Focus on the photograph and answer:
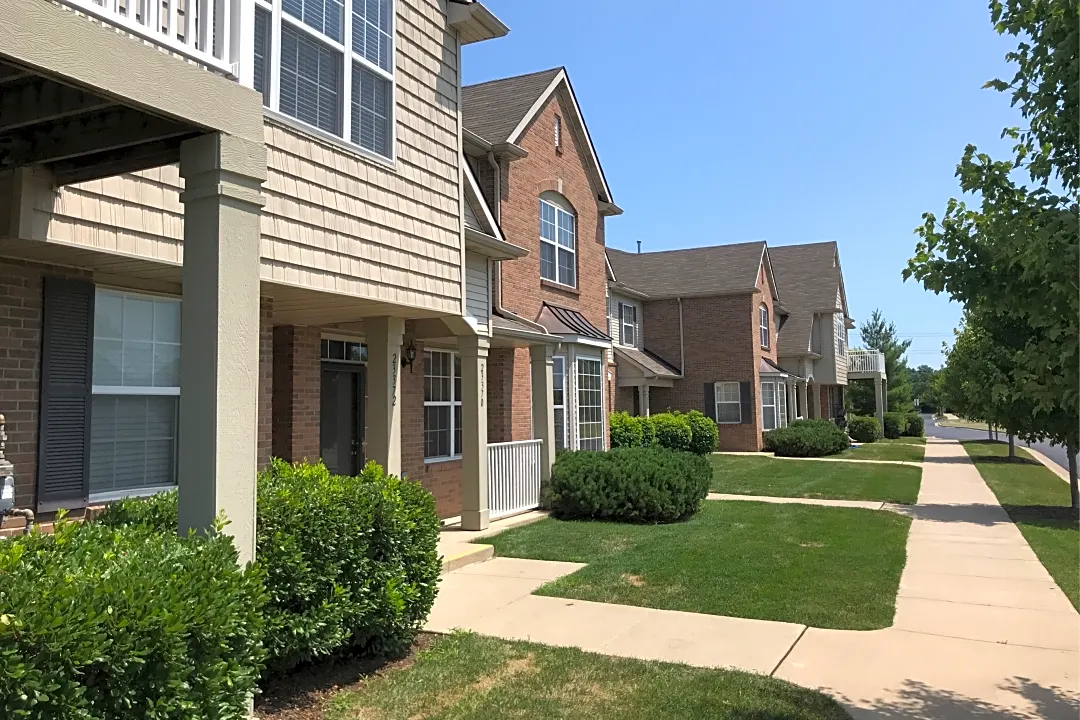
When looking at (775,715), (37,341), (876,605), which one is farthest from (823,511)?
(37,341)

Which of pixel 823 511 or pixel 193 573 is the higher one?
pixel 193 573

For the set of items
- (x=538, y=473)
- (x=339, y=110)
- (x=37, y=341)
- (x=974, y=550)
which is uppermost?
(x=339, y=110)

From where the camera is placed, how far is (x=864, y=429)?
40.3 metres

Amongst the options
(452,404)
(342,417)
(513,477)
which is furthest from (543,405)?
(342,417)

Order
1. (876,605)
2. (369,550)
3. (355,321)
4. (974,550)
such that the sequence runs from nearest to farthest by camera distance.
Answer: (369,550)
(876,605)
(355,321)
(974,550)

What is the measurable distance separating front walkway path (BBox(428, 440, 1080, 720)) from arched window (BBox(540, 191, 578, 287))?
796 cm

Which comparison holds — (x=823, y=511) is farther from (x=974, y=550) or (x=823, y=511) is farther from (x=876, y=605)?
(x=876, y=605)

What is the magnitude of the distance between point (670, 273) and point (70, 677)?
102 feet

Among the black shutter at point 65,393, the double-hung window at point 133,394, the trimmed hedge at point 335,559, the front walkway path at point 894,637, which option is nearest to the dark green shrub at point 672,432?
the front walkway path at point 894,637

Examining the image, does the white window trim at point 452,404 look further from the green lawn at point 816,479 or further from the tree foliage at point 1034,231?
the tree foliage at point 1034,231

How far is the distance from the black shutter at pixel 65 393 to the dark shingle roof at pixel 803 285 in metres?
34.2

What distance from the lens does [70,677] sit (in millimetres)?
2969

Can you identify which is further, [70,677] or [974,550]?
[974,550]

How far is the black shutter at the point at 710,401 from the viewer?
3036cm
